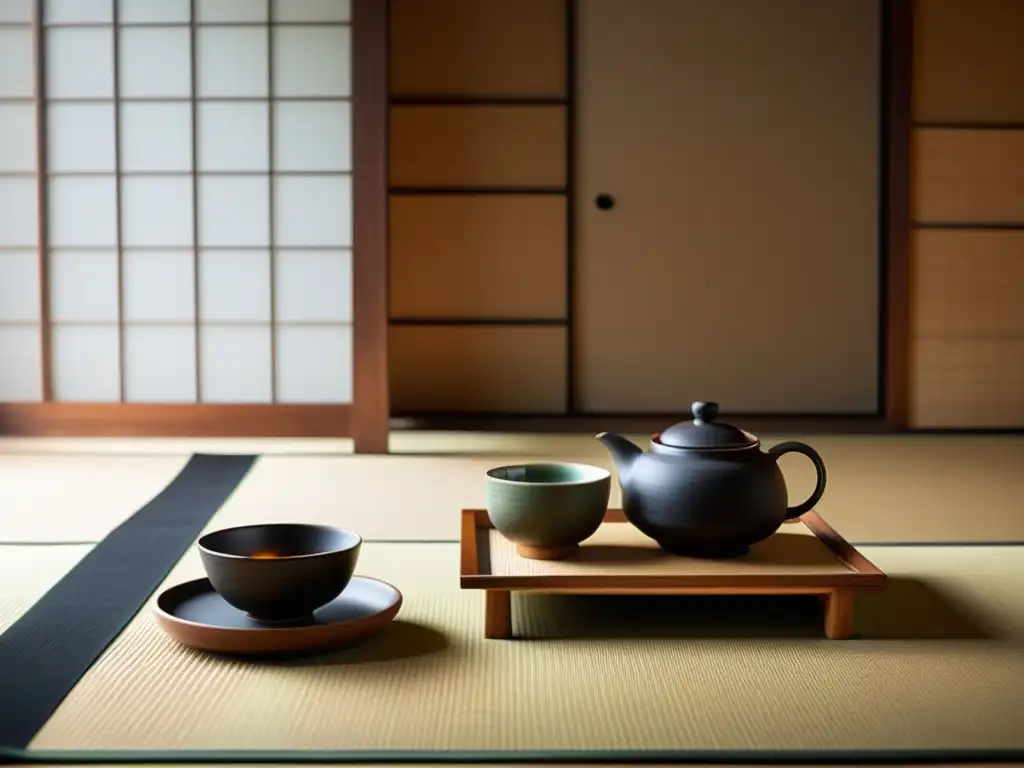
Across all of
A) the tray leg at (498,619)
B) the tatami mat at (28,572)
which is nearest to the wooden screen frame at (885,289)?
the tatami mat at (28,572)

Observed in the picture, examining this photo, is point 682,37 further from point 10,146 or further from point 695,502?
point 695,502

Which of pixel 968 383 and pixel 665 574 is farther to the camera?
pixel 968 383

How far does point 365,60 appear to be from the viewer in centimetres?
384

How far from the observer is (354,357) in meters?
3.93

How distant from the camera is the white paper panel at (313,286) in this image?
13.1ft

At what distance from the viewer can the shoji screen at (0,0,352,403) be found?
394cm

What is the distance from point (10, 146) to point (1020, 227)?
3.66 m

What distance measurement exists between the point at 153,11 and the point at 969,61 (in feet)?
9.65

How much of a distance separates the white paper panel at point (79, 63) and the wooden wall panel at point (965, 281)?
2.96 m

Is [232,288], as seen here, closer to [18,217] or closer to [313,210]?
[313,210]

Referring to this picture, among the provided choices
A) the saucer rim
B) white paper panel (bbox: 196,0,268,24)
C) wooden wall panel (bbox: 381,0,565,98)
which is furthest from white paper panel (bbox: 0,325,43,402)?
the saucer rim

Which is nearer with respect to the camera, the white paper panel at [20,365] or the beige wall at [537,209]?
the white paper panel at [20,365]

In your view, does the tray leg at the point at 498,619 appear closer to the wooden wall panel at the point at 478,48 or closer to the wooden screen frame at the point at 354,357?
the wooden screen frame at the point at 354,357

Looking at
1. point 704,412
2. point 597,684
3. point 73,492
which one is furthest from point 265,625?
point 73,492
